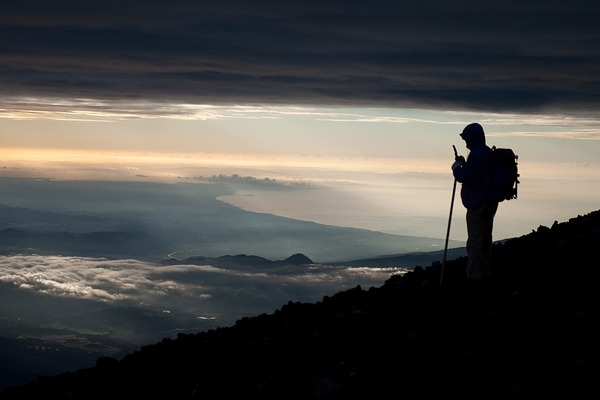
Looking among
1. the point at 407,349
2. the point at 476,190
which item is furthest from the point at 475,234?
the point at 407,349

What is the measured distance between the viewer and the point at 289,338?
17.9 meters

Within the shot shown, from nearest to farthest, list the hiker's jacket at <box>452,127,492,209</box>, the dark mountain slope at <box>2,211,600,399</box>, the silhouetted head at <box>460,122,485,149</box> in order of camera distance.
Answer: the dark mountain slope at <box>2,211,600,399</box> → the hiker's jacket at <box>452,127,492,209</box> → the silhouetted head at <box>460,122,485,149</box>

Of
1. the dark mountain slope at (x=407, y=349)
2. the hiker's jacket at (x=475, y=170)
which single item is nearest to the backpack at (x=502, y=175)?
the hiker's jacket at (x=475, y=170)

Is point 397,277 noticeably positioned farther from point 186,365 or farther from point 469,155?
point 186,365

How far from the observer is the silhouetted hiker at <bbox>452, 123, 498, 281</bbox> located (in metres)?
18.7

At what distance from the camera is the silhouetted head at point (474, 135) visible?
18.8m

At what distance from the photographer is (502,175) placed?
61.3 feet

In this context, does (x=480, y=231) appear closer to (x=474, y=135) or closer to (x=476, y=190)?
(x=476, y=190)

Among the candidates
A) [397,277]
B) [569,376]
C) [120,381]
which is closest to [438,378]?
[569,376]

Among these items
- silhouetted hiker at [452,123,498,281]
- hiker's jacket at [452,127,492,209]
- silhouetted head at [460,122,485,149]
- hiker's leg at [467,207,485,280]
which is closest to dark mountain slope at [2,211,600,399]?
hiker's leg at [467,207,485,280]

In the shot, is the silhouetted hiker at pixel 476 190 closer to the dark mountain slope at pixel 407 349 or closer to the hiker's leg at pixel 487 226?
the hiker's leg at pixel 487 226

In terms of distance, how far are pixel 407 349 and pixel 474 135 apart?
628 cm

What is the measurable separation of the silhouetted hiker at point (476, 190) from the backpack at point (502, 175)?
5.4 inches

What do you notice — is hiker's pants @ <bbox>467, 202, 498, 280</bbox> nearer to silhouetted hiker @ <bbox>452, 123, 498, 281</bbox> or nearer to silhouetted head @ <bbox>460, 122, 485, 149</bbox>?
silhouetted hiker @ <bbox>452, 123, 498, 281</bbox>
